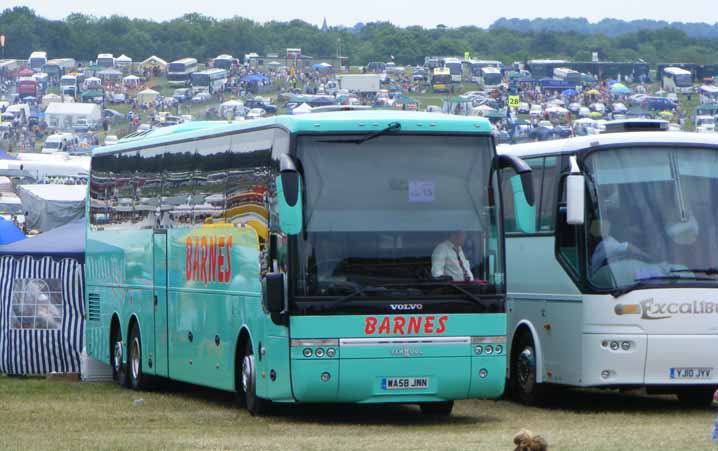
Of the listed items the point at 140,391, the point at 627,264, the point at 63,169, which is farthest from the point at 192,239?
the point at 63,169

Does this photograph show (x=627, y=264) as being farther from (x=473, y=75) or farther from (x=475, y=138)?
(x=473, y=75)

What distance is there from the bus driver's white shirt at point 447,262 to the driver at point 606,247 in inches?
81.8

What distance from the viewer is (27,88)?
175625 mm

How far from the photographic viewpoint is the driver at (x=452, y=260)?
15281mm

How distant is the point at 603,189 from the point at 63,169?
→ 158 feet

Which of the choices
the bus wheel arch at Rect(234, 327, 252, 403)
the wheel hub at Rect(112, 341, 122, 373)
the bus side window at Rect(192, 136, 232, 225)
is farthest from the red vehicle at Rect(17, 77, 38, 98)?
the bus wheel arch at Rect(234, 327, 252, 403)

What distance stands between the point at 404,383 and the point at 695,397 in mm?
4750

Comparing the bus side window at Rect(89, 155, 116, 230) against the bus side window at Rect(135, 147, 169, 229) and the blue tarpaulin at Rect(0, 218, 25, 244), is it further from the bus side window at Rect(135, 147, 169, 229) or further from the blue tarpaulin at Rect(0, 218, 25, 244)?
the blue tarpaulin at Rect(0, 218, 25, 244)

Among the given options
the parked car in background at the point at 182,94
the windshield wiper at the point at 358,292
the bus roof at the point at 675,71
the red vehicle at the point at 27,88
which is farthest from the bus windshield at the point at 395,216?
the bus roof at the point at 675,71

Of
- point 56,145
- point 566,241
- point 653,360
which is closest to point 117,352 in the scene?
point 566,241

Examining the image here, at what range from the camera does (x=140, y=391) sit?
2089 centimetres

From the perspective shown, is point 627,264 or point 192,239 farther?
point 192,239

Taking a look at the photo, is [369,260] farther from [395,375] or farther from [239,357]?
[239,357]

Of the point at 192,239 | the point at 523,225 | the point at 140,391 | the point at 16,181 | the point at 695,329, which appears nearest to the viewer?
the point at 523,225
